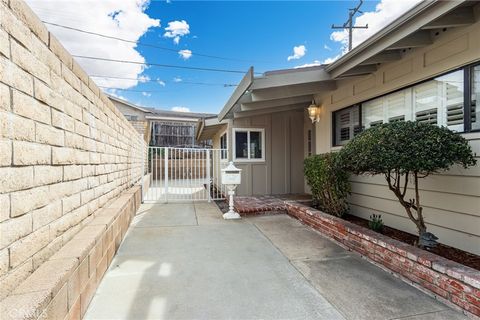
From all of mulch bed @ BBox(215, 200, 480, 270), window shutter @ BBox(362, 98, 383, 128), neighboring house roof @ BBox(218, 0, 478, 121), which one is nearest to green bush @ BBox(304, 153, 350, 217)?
mulch bed @ BBox(215, 200, 480, 270)

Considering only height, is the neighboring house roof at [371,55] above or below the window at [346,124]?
above

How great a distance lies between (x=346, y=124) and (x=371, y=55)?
1.96 m

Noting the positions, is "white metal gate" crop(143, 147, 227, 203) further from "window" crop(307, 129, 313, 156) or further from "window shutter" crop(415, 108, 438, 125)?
"window shutter" crop(415, 108, 438, 125)

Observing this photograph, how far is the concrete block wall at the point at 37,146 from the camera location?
1.39 m

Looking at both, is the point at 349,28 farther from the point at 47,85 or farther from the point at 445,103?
the point at 47,85

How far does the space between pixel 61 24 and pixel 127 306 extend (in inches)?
517

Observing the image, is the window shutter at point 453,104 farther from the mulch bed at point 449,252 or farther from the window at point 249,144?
the window at point 249,144

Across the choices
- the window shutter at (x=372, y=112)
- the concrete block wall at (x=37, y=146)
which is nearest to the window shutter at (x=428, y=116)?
the window shutter at (x=372, y=112)

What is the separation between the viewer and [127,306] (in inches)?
91.4

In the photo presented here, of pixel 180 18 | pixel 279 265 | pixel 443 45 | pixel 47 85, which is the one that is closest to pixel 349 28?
pixel 180 18

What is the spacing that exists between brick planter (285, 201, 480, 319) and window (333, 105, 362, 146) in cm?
211

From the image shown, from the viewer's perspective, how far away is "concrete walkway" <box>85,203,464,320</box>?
7.39 feet

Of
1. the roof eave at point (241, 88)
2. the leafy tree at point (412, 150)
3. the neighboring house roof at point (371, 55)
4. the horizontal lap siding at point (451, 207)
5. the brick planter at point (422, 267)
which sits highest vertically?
the neighboring house roof at point (371, 55)

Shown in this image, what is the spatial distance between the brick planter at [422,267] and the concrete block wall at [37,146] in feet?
10.9
